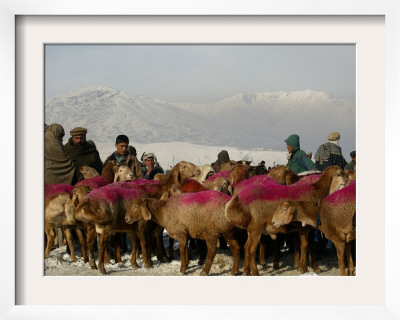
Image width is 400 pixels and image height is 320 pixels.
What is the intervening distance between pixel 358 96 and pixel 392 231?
2224mm

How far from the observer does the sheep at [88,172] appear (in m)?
15.3

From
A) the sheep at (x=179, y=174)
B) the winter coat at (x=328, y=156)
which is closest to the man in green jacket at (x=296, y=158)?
the winter coat at (x=328, y=156)

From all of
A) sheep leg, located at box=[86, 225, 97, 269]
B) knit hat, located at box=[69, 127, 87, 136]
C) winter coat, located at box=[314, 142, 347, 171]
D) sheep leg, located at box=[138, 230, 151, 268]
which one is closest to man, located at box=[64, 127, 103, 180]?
knit hat, located at box=[69, 127, 87, 136]

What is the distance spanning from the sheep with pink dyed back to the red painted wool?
210 centimetres

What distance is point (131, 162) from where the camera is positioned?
15711 mm

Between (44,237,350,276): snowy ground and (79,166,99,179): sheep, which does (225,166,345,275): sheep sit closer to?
(44,237,350,276): snowy ground

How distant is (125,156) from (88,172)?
78 cm

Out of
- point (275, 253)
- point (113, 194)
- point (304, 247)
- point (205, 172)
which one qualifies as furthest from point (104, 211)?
point (304, 247)

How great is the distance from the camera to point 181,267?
45.9ft

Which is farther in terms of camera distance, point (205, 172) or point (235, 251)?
point (205, 172)

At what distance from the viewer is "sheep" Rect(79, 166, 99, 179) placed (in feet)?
50.1

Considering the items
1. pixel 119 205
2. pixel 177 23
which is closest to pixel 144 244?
pixel 119 205

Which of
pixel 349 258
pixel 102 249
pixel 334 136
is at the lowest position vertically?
pixel 349 258

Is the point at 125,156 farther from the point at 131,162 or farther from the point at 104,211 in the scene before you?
the point at 104,211
